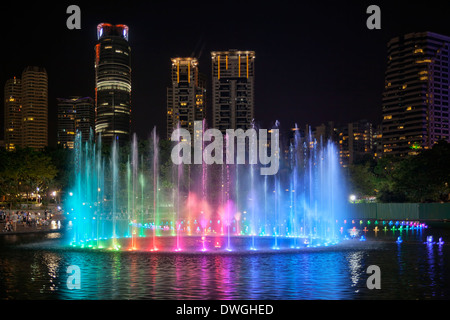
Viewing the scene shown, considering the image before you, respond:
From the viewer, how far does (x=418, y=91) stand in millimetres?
175625

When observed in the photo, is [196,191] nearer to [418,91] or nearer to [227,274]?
[227,274]

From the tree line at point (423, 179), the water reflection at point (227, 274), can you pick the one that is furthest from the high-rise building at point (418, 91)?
the water reflection at point (227, 274)

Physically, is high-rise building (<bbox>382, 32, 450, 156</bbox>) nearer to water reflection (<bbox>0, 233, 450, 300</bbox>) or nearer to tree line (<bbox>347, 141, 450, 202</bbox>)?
tree line (<bbox>347, 141, 450, 202</bbox>)

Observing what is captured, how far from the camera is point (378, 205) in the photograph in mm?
62750

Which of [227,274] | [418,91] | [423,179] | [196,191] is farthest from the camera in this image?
[418,91]

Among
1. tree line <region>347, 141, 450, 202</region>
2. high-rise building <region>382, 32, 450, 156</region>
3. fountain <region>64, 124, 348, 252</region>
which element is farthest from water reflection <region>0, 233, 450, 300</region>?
high-rise building <region>382, 32, 450, 156</region>

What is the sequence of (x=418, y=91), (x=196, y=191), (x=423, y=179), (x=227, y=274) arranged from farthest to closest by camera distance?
(x=418, y=91), (x=196, y=191), (x=423, y=179), (x=227, y=274)

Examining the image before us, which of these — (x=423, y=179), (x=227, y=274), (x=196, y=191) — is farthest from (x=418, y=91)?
(x=227, y=274)

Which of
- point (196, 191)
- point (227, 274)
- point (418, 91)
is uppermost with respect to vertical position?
point (418, 91)

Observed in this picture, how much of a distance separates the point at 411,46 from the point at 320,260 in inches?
6740

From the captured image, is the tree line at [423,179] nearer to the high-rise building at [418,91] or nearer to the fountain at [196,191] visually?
the fountain at [196,191]

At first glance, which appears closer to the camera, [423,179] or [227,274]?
[227,274]

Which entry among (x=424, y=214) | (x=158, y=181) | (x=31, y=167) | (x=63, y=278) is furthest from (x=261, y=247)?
(x=31, y=167)
